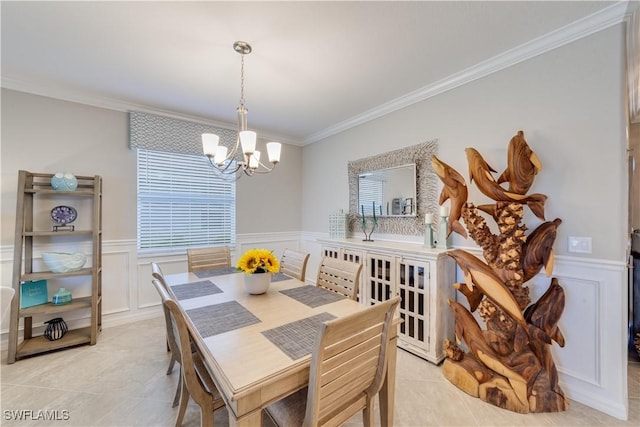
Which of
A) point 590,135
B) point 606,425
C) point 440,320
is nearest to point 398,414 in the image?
point 440,320

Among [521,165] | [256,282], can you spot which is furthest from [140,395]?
[521,165]

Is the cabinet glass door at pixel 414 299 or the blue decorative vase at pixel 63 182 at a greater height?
the blue decorative vase at pixel 63 182

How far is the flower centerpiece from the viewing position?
1808 millimetres

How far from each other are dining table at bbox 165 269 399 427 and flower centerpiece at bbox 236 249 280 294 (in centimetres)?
7

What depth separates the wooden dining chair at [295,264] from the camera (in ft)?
8.03

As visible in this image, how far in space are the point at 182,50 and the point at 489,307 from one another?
119 inches

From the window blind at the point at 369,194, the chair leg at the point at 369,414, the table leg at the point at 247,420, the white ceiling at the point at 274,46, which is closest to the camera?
the table leg at the point at 247,420

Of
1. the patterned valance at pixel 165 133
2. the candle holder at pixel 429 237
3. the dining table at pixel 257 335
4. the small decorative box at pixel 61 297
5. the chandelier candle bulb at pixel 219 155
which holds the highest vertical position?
the patterned valance at pixel 165 133

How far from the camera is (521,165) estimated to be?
180 cm

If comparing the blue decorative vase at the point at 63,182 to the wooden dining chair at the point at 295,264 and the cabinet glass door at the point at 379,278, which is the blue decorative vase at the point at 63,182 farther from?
the cabinet glass door at the point at 379,278

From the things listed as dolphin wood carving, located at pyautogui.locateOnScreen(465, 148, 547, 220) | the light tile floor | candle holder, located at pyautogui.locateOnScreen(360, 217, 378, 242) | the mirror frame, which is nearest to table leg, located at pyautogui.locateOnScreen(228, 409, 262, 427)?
the light tile floor

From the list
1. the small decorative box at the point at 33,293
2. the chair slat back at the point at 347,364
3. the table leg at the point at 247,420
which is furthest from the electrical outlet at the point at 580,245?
the small decorative box at the point at 33,293

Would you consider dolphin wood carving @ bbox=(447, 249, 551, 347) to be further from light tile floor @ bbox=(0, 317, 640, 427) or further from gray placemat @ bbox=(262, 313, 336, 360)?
gray placemat @ bbox=(262, 313, 336, 360)

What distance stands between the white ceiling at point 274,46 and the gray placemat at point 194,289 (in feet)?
6.03
